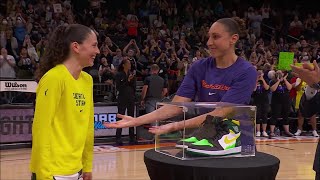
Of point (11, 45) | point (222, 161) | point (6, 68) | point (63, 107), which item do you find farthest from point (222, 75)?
point (11, 45)

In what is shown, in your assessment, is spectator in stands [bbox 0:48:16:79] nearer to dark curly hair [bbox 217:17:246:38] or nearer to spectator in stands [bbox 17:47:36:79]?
spectator in stands [bbox 17:47:36:79]

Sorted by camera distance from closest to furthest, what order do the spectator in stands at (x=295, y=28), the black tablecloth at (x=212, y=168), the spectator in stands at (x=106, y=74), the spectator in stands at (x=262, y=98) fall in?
the black tablecloth at (x=212, y=168) < the spectator in stands at (x=262, y=98) < the spectator in stands at (x=106, y=74) < the spectator in stands at (x=295, y=28)

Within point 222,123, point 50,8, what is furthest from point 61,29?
point 50,8

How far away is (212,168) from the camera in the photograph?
262 centimetres

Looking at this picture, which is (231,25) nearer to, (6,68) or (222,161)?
(222,161)

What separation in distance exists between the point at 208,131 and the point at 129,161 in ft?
21.0

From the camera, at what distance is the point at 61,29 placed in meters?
3.34

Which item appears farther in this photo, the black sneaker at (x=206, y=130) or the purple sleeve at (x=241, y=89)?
the purple sleeve at (x=241, y=89)

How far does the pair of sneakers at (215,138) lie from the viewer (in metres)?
2.82

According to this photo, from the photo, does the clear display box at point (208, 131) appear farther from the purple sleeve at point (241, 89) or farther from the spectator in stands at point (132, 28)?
the spectator in stands at point (132, 28)

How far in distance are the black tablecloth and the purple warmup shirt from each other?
1.63ft

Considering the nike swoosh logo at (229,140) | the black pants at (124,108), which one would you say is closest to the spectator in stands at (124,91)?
the black pants at (124,108)

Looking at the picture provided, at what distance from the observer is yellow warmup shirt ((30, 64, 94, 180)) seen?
9.99ft

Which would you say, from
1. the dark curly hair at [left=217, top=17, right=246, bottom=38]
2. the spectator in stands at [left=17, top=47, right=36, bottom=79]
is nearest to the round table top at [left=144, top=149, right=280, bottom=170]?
the dark curly hair at [left=217, top=17, right=246, bottom=38]
